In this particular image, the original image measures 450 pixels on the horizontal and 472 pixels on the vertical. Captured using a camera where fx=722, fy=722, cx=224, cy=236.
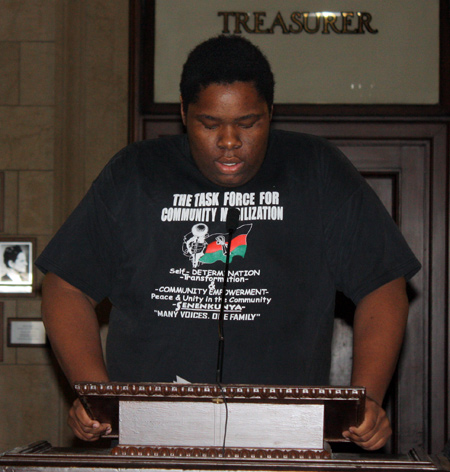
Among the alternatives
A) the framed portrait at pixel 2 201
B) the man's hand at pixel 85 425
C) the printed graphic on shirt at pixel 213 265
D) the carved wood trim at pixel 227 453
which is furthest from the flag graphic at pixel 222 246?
the framed portrait at pixel 2 201

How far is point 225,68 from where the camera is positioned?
69.9 inches

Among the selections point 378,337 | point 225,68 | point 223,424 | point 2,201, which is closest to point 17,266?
point 2,201

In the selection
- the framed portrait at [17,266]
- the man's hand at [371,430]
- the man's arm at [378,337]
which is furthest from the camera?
the framed portrait at [17,266]

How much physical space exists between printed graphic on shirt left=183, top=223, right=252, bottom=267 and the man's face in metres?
0.14

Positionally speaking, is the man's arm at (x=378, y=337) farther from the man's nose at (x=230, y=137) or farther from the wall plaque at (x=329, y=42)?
the wall plaque at (x=329, y=42)

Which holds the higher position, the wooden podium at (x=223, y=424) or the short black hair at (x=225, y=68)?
the short black hair at (x=225, y=68)

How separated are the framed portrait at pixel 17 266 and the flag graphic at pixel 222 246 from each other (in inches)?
84.9

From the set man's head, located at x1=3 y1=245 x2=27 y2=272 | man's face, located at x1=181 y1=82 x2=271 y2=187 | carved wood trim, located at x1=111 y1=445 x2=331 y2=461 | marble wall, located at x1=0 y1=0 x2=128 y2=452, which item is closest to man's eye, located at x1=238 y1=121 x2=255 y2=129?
man's face, located at x1=181 y1=82 x2=271 y2=187

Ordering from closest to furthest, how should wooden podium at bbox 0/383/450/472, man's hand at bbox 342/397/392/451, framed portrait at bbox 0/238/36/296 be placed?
wooden podium at bbox 0/383/450/472, man's hand at bbox 342/397/392/451, framed portrait at bbox 0/238/36/296

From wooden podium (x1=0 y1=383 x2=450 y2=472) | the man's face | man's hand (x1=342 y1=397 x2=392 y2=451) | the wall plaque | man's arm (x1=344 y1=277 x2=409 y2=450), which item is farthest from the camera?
the wall plaque

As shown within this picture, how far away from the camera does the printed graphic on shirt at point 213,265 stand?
1764 mm

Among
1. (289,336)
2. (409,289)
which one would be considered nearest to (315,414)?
(289,336)

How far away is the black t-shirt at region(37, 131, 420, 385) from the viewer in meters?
1.78

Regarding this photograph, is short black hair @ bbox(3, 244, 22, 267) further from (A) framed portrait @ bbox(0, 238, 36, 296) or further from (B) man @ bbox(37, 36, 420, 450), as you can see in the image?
(B) man @ bbox(37, 36, 420, 450)
